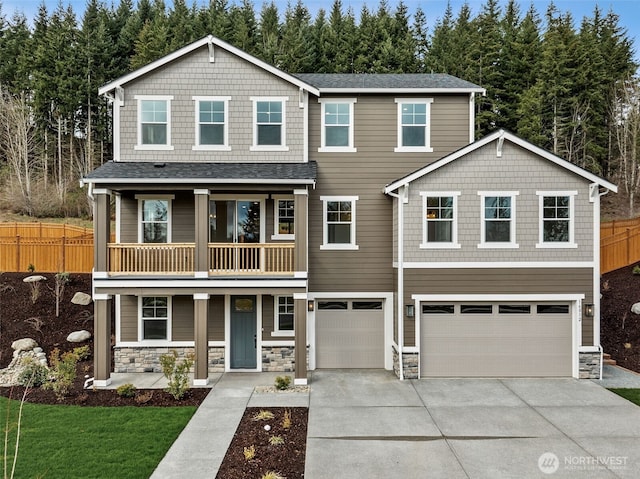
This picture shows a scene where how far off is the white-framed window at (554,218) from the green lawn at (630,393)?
3.88 meters

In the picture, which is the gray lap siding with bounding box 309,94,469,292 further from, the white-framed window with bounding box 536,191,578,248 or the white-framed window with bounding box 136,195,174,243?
the white-framed window with bounding box 136,195,174,243

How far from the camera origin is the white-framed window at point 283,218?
1234cm

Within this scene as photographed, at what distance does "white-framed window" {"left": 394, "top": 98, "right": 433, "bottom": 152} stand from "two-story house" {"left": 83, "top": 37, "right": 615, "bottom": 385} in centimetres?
5

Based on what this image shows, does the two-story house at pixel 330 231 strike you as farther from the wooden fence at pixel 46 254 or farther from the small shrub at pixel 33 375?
the wooden fence at pixel 46 254

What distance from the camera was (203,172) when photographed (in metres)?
11.0

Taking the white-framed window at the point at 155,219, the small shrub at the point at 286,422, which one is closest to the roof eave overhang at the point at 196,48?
the white-framed window at the point at 155,219

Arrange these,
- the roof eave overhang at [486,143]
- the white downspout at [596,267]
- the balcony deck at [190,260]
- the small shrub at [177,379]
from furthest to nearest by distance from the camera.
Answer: the white downspout at [596,267] < the roof eave overhang at [486,143] < the balcony deck at [190,260] < the small shrub at [177,379]

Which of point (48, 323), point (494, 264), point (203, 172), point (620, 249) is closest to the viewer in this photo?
point (203, 172)

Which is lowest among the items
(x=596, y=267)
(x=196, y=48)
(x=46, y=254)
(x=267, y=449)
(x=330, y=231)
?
(x=267, y=449)

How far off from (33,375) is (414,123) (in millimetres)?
12625

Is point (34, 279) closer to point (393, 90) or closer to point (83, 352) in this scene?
point (83, 352)

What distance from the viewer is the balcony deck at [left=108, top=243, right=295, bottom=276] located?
10938 millimetres

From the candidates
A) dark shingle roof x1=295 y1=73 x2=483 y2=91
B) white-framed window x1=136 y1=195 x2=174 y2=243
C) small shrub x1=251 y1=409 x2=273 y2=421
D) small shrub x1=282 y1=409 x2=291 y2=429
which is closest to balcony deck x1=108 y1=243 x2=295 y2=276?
white-framed window x1=136 y1=195 x2=174 y2=243

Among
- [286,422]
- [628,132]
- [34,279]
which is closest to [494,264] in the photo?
[286,422]
